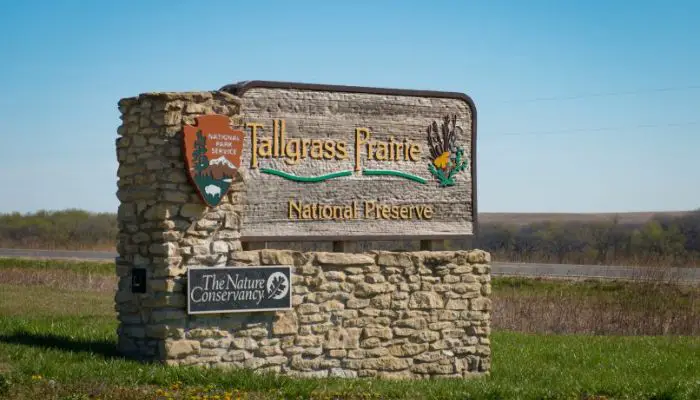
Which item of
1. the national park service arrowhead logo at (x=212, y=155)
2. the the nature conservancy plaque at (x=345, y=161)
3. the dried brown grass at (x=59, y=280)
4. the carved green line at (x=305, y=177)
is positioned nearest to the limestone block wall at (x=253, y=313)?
the national park service arrowhead logo at (x=212, y=155)

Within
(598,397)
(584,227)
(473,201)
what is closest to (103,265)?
(473,201)

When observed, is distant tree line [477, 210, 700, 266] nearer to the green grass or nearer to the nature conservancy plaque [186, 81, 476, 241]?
the green grass

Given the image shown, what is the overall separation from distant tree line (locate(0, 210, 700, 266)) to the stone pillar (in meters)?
17.8

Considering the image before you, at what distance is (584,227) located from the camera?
191 ft

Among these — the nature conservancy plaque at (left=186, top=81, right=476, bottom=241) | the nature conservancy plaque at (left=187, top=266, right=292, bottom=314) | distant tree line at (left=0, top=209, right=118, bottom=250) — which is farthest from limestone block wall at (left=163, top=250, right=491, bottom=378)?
distant tree line at (left=0, top=209, right=118, bottom=250)

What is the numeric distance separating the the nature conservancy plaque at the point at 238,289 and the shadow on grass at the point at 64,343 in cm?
124

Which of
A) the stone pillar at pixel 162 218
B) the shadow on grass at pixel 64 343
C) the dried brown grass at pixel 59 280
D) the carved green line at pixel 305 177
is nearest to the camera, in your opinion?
the stone pillar at pixel 162 218

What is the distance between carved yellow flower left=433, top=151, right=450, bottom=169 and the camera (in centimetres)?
1281

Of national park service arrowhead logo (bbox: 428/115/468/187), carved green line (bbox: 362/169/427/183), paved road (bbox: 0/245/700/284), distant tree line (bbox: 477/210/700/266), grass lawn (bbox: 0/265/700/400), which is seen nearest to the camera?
grass lawn (bbox: 0/265/700/400)

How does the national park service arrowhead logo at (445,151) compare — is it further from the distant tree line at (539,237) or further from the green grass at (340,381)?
the distant tree line at (539,237)

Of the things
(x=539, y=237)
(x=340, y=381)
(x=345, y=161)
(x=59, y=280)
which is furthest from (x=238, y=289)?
(x=539, y=237)

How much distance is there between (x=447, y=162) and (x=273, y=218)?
272 centimetres

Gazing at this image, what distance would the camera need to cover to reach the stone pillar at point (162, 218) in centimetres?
1062

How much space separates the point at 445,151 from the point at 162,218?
4106 millimetres
